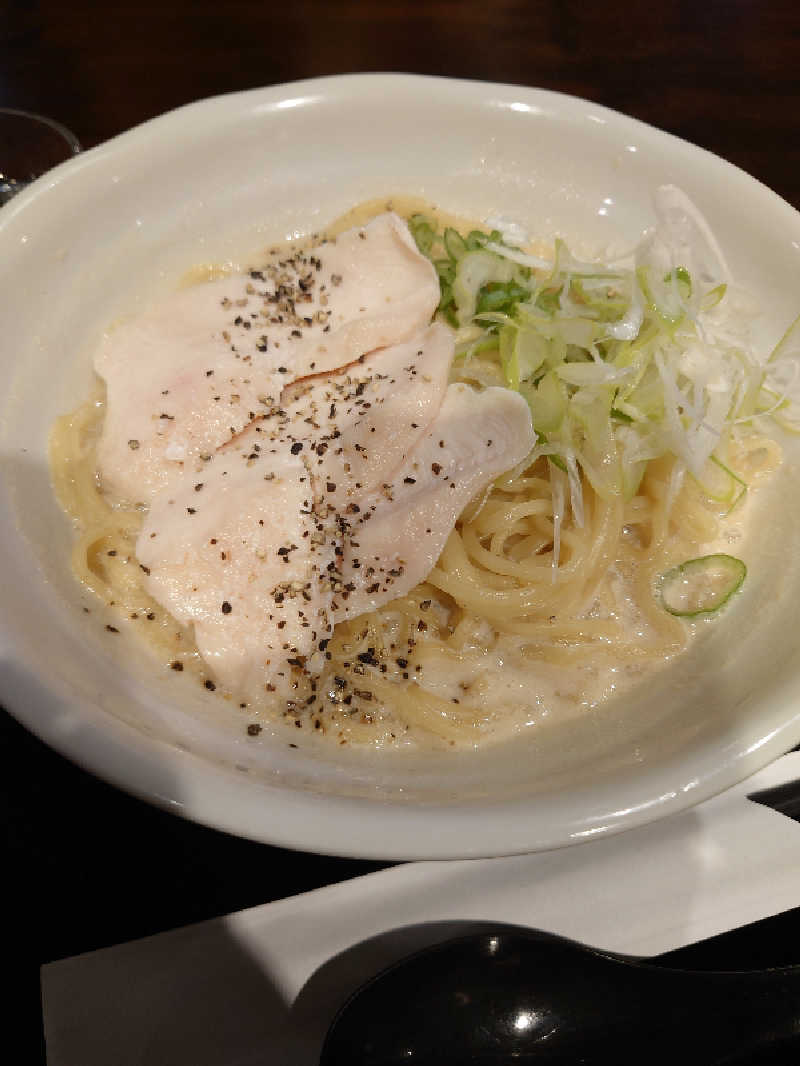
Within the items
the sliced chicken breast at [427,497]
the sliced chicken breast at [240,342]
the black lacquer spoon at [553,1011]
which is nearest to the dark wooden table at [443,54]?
the sliced chicken breast at [240,342]

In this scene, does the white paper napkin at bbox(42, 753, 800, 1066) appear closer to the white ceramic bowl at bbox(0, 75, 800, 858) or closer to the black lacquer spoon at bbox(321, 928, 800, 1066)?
the black lacquer spoon at bbox(321, 928, 800, 1066)

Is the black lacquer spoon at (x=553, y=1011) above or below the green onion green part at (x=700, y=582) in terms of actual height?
below

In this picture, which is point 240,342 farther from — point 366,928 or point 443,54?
point 443,54

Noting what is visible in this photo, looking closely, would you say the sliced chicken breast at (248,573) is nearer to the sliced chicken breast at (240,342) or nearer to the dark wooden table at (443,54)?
the sliced chicken breast at (240,342)

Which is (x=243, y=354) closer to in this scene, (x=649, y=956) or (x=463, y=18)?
(x=649, y=956)

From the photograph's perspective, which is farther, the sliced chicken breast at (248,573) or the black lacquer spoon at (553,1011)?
the sliced chicken breast at (248,573)

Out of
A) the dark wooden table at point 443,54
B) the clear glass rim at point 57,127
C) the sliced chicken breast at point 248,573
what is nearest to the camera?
the sliced chicken breast at point 248,573
